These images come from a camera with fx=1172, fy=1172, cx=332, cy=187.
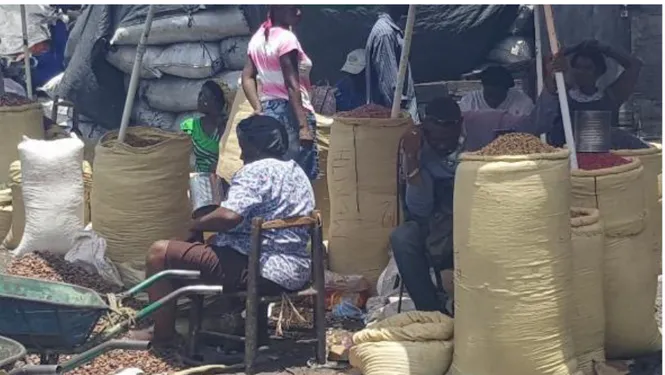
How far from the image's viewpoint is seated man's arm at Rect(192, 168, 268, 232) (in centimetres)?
534

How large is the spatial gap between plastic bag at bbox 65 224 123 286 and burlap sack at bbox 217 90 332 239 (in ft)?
3.10

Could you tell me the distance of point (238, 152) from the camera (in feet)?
24.5

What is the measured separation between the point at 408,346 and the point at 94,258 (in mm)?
2520

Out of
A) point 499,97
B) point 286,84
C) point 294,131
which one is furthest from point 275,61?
point 499,97

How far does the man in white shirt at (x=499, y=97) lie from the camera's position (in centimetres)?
693

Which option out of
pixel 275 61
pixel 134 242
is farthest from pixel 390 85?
pixel 134 242

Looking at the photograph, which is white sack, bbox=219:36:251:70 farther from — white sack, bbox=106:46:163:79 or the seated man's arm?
the seated man's arm

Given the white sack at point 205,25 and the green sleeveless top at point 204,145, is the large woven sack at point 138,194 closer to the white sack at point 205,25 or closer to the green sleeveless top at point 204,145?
the green sleeveless top at point 204,145

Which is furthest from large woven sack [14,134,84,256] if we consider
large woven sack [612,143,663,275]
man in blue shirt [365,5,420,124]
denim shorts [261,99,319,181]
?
large woven sack [612,143,663,275]

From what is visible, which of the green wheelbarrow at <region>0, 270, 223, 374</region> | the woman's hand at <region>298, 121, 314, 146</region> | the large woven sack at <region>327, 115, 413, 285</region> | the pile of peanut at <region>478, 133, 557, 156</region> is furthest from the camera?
the woman's hand at <region>298, 121, 314, 146</region>

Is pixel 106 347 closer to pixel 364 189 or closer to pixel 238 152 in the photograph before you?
pixel 364 189

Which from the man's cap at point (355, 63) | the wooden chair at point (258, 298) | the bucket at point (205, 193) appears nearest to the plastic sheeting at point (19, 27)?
the man's cap at point (355, 63)

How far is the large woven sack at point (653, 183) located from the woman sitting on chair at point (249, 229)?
158 cm

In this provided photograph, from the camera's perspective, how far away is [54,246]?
277 inches
